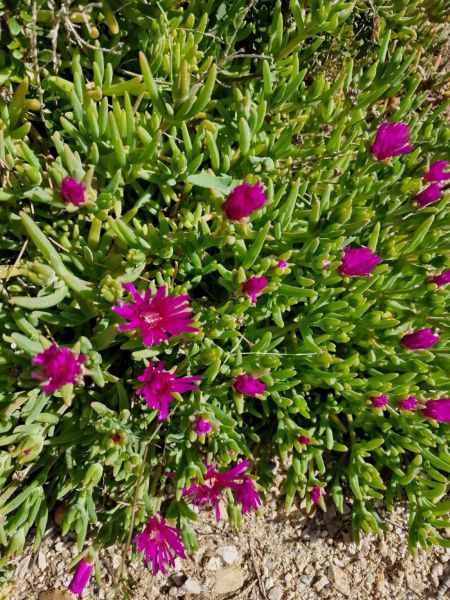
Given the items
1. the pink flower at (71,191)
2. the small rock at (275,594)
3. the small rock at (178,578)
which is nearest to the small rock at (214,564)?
the small rock at (178,578)

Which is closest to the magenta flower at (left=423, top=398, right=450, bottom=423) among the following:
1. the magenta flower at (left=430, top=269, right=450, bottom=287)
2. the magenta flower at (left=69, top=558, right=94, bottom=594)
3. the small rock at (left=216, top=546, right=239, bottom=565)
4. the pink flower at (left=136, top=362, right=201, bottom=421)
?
the magenta flower at (left=430, top=269, right=450, bottom=287)

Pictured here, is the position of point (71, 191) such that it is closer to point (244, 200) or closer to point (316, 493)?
point (244, 200)

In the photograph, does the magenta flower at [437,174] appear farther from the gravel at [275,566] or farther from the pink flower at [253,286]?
the gravel at [275,566]

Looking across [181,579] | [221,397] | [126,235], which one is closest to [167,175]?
[126,235]

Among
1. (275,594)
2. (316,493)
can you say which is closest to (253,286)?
(316,493)

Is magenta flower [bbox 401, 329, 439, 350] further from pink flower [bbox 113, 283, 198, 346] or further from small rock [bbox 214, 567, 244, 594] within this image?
small rock [bbox 214, 567, 244, 594]
